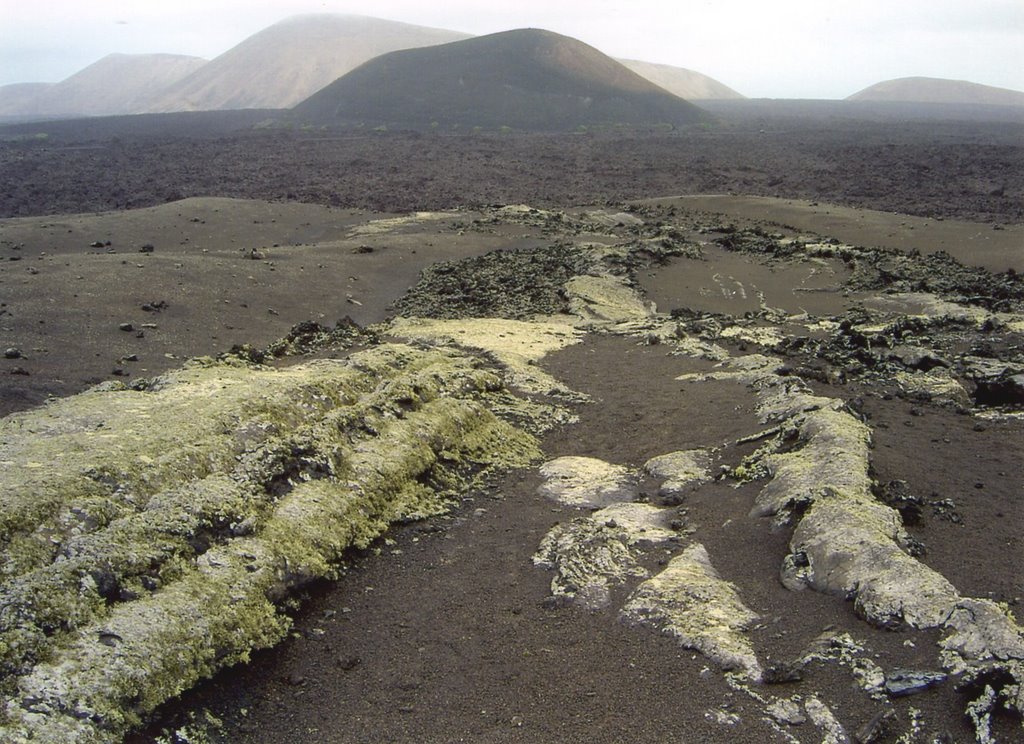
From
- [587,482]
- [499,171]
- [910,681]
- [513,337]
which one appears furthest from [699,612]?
[499,171]

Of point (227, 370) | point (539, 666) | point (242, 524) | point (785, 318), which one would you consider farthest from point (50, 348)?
point (785, 318)

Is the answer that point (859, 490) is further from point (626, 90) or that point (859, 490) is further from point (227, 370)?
point (626, 90)

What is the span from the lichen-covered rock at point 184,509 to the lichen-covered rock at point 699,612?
294 centimetres

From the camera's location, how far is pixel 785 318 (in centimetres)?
1862

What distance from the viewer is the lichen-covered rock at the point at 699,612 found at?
5.79m

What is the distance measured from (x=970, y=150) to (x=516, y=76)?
70.6m

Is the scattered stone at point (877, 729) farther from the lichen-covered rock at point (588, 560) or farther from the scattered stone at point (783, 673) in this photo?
the lichen-covered rock at point (588, 560)

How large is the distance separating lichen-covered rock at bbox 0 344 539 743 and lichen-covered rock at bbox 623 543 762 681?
294cm

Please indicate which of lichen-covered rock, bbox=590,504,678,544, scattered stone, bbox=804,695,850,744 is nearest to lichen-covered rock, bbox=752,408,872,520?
lichen-covered rock, bbox=590,504,678,544

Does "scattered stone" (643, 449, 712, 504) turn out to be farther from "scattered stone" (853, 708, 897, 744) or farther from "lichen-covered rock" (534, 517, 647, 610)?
"scattered stone" (853, 708, 897, 744)

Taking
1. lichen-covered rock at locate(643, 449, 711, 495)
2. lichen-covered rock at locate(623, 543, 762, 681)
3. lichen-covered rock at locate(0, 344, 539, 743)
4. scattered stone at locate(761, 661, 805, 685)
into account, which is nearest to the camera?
lichen-covered rock at locate(0, 344, 539, 743)

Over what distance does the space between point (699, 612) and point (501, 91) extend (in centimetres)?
11051

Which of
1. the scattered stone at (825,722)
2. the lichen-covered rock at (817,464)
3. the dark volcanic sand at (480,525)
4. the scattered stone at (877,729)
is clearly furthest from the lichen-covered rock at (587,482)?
the scattered stone at (877,729)

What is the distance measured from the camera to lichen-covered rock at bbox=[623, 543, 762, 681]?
579 cm
